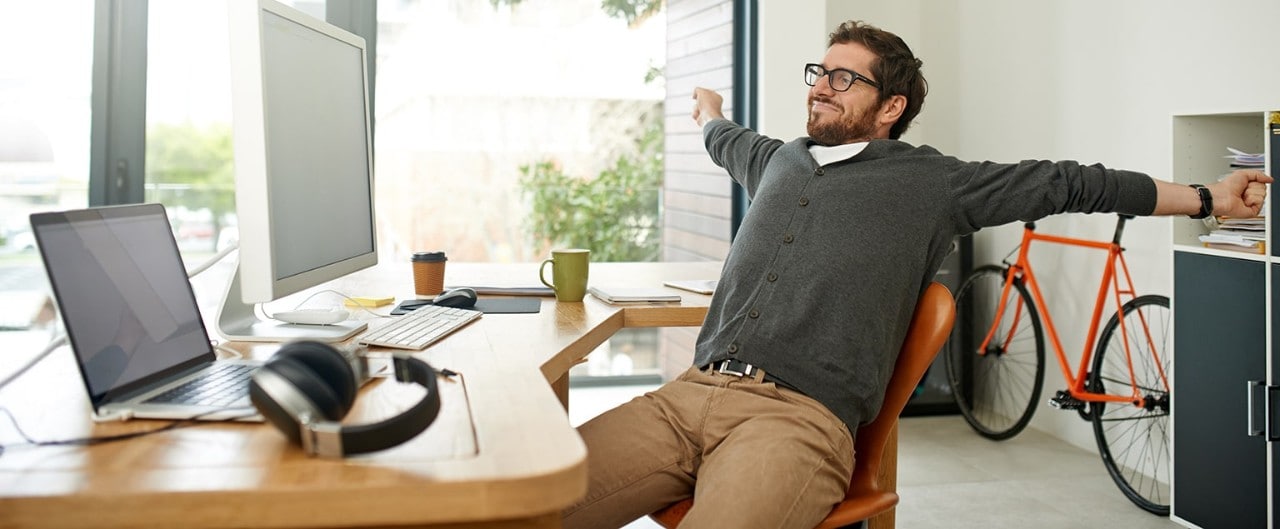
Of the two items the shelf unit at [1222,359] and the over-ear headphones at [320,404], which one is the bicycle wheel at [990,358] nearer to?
the shelf unit at [1222,359]

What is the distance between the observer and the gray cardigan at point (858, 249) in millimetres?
1924

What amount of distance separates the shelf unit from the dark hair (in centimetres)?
79

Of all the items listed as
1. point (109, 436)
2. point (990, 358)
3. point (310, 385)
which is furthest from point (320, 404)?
point (990, 358)

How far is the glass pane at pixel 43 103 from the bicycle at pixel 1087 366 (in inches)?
123

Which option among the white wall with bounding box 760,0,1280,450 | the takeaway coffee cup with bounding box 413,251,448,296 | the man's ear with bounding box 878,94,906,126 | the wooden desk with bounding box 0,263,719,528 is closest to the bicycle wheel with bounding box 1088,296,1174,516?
the white wall with bounding box 760,0,1280,450

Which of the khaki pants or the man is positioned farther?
the man

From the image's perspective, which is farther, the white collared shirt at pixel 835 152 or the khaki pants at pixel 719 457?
the white collared shirt at pixel 835 152

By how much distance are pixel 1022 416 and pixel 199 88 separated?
3.05 meters

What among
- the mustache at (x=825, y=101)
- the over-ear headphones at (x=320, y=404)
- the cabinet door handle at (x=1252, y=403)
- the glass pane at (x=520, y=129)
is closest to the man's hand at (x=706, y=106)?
the mustache at (x=825, y=101)

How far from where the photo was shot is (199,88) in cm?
388

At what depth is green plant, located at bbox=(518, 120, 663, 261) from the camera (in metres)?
4.66

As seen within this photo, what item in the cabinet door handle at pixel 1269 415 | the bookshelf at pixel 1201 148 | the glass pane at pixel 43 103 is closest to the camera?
the cabinet door handle at pixel 1269 415

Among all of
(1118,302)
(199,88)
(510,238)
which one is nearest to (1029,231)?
(1118,302)

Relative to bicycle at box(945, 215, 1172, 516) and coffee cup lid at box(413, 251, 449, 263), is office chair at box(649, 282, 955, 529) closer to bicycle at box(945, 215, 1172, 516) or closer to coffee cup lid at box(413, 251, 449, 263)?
coffee cup lid at box(413, 251, 449, 263)
